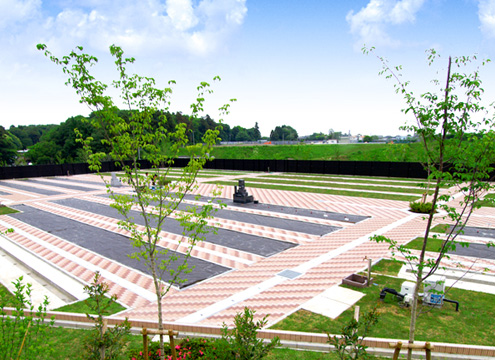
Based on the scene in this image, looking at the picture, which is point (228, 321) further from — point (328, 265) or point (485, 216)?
point (485, 216)

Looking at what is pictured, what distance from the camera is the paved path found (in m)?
8.09

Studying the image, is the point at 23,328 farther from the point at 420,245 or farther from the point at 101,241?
the point at 420,245

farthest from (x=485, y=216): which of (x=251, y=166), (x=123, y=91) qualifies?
(x=251, y=166)

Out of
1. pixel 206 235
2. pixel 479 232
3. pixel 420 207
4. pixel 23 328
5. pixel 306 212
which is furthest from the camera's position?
pixel 306 212

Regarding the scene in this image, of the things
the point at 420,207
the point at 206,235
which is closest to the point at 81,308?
the point at 206,235

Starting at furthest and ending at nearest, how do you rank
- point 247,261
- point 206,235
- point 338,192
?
point 338,192
point 206,235
point 247,261

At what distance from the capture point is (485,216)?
17.1 m

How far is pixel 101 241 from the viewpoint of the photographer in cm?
1344

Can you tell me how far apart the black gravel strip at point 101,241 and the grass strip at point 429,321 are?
10.3ft

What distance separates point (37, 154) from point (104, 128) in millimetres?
76768

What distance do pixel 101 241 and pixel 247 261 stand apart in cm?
651

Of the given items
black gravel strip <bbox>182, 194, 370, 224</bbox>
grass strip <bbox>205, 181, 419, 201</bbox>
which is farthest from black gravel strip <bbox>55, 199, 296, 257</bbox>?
grass strip <bbox>205, 181, 419, 201</bbox>

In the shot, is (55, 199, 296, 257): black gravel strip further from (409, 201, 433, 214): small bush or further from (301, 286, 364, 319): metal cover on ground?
(409, 201, 433, 214): small bush

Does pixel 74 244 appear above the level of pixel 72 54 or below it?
below
